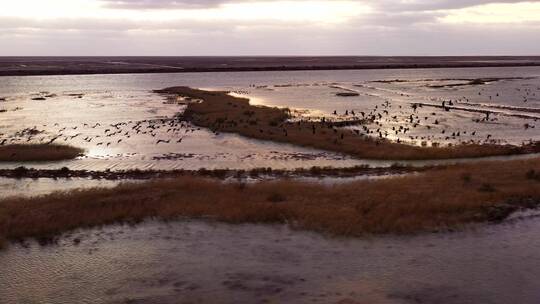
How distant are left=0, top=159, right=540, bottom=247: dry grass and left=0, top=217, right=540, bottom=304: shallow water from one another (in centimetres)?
93

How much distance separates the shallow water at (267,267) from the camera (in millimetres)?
15062

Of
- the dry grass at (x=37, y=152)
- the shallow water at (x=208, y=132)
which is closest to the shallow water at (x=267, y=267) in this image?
the shallow water at (x=208, y=132)

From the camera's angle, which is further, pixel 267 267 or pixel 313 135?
pixel 313 135

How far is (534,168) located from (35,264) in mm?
23743

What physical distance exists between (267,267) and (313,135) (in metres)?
25.1

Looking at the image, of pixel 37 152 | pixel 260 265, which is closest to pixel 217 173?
pixel 260 265

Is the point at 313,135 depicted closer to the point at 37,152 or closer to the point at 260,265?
the point at 37,152

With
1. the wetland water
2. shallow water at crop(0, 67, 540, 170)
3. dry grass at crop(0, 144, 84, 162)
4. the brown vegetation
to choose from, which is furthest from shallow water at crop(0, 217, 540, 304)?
dry grass at crop(0, 144, 84, 162)

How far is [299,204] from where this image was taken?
2270 cm

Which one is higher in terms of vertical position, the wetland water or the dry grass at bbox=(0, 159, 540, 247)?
the dry grass at bbox=(0, 159, 540, 247)

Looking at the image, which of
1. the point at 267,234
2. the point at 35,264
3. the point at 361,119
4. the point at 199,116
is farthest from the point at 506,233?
the point at 199,116

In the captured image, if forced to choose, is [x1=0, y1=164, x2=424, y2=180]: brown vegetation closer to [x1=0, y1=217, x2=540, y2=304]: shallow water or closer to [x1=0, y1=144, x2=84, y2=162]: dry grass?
[x1=0, y1=144, x2=84, y2=162]: dry grass

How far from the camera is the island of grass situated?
34625 millimetres

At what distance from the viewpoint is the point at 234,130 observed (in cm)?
4559
